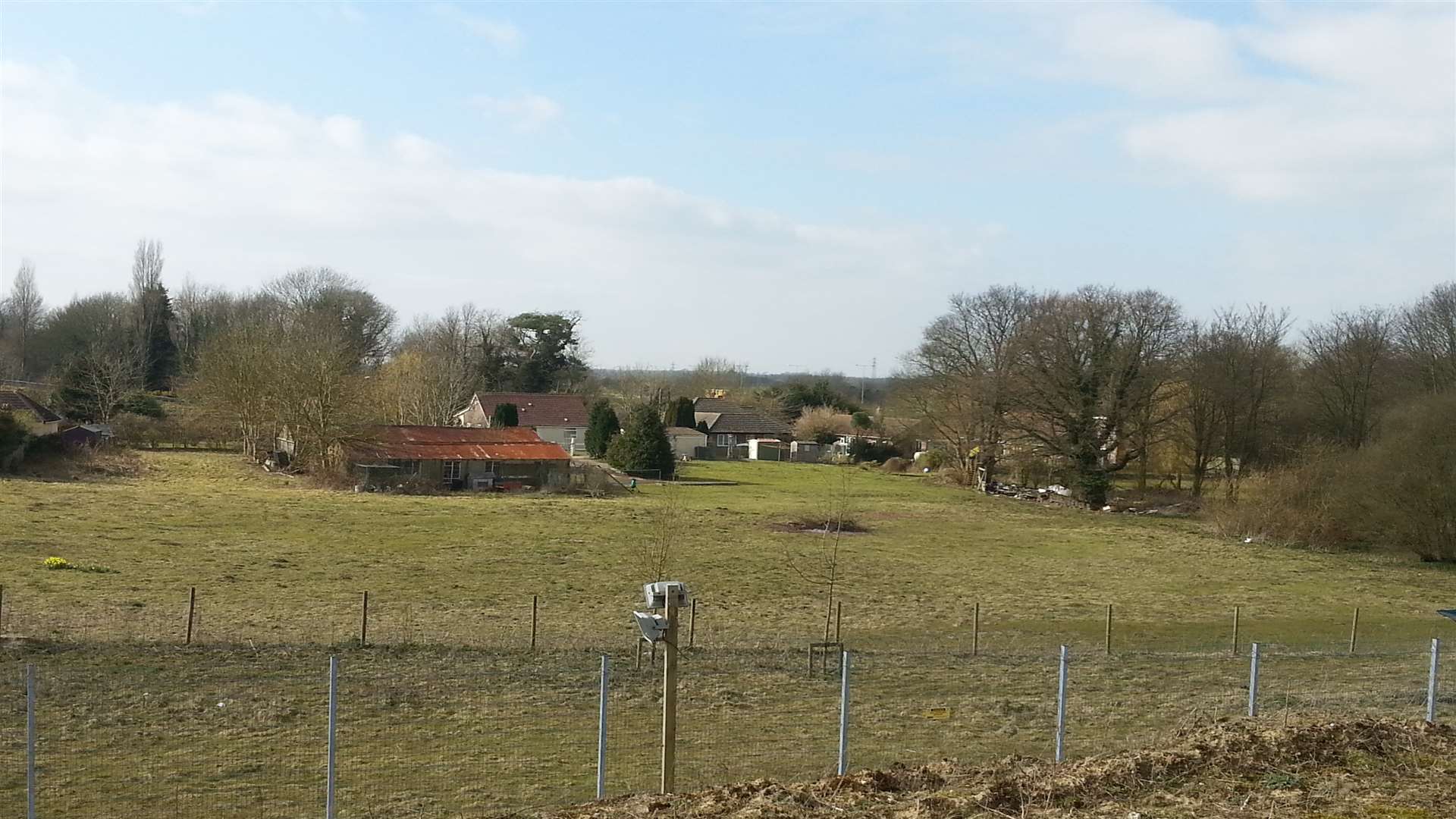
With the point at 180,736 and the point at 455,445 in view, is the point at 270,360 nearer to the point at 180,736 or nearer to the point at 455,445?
the point at 455,445

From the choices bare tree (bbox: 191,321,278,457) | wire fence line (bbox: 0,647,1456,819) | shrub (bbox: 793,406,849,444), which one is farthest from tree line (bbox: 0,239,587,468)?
wire fence line (bbox: 0,647,1456,819)

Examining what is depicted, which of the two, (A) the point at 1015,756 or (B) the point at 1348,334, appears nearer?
(A) the point at 1015,756

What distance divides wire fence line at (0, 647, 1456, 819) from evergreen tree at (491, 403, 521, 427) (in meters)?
57.8

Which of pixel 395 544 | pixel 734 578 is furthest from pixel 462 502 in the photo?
pixel 734 578

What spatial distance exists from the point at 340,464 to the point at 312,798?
42327 millimetres

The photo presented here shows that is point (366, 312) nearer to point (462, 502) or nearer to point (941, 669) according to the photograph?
point (462, 502)

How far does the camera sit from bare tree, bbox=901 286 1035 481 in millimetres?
62906

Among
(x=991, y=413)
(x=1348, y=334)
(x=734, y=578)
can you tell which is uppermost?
(x=1348, y=334)

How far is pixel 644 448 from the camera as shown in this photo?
2452 inches

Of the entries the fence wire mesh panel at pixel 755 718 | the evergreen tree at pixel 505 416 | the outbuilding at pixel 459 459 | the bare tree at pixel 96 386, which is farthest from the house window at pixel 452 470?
the fence wire mesh panel at pixel 755 718

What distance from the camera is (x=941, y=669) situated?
1753 centimetres

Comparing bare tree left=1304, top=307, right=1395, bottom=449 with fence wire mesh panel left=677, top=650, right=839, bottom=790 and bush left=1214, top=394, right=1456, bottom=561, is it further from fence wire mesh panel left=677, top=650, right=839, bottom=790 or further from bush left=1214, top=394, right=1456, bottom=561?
fence wire mesh panel left=677, top=650, right=839, bottom=790

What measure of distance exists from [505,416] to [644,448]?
15767 millimetres

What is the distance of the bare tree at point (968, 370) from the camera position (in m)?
62.9
